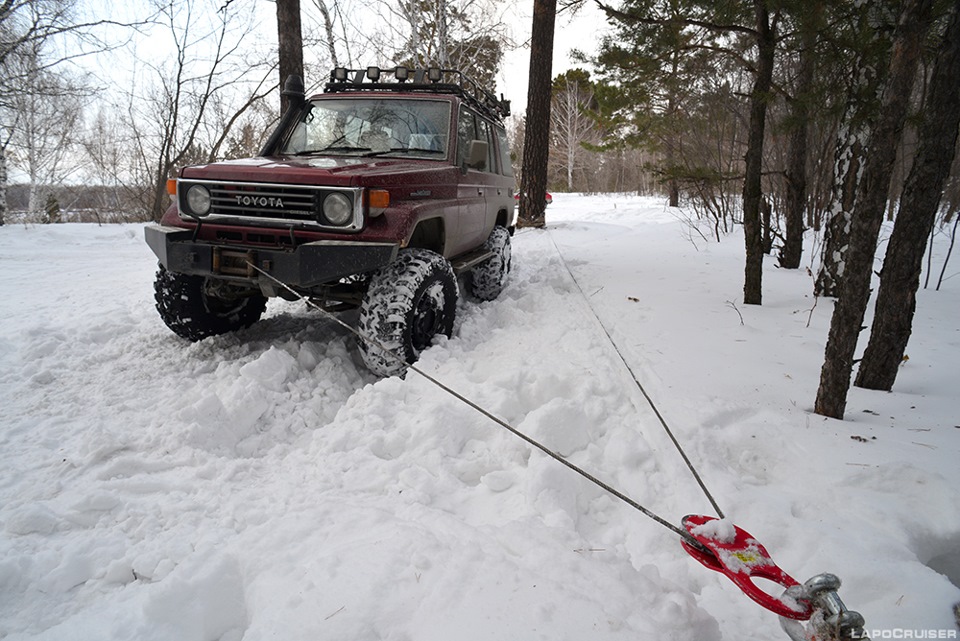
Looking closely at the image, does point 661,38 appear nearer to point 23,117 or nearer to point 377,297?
point 377,297

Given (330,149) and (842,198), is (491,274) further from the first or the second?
(842,198)

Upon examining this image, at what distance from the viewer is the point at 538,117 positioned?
11.4 metres

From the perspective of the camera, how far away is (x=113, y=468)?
2.29 m

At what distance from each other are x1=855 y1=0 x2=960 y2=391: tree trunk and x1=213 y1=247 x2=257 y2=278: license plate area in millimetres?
3831

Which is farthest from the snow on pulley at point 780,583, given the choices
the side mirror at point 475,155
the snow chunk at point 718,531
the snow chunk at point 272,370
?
the side mirror at point 475,155

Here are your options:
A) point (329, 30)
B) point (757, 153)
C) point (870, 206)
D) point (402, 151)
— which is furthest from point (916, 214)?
point (329, 30)

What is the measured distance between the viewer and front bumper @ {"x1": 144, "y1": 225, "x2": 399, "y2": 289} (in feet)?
10.1

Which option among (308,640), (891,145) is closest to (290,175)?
(308,640)

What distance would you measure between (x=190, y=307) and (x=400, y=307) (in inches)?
68.3

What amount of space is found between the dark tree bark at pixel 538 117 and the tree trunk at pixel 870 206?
9268mm

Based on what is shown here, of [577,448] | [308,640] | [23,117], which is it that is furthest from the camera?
[23,117]

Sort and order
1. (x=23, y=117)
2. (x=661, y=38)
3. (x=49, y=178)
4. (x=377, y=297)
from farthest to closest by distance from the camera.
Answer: (x=49, y=178) → (x=23, y=117) → (x=661, y=38) → (x=377, y=297)

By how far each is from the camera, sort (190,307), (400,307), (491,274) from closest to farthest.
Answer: (400,307) → (190,307) → (491,274)

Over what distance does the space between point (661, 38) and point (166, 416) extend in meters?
5.00
